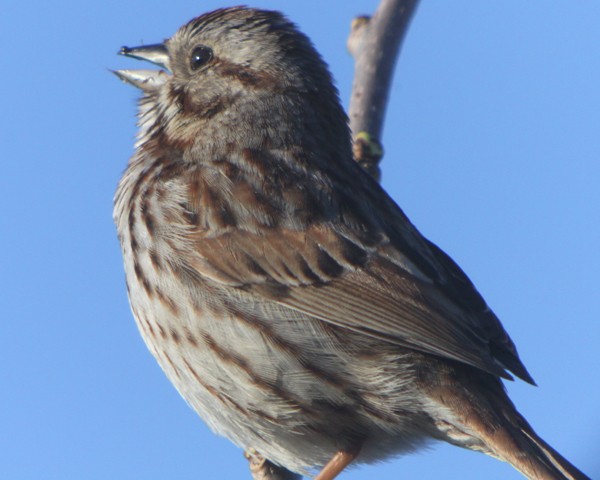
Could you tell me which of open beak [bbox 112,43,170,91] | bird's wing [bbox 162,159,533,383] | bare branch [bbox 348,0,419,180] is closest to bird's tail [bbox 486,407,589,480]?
bird's wing [bbox 162,159,533,383]

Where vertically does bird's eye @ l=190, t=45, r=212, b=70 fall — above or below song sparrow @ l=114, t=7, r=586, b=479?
above

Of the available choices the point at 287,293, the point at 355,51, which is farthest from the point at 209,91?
the point at 287,293

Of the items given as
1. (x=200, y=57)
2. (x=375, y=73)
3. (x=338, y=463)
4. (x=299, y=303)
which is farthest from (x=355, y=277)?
(x=200, y=57)

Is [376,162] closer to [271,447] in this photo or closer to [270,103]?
[270,103]

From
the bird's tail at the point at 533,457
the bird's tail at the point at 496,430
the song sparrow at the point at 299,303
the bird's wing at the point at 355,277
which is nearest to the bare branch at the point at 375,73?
the song sparrow at the point at 299,303

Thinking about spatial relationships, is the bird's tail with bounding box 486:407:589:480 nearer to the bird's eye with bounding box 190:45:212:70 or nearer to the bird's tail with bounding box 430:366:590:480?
the bird's tail with bounding box 430:366:590:480

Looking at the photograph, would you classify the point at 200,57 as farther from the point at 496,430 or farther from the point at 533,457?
the point at 533,457

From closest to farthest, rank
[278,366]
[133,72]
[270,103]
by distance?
[278,366] < [270,103] < [133,72]
